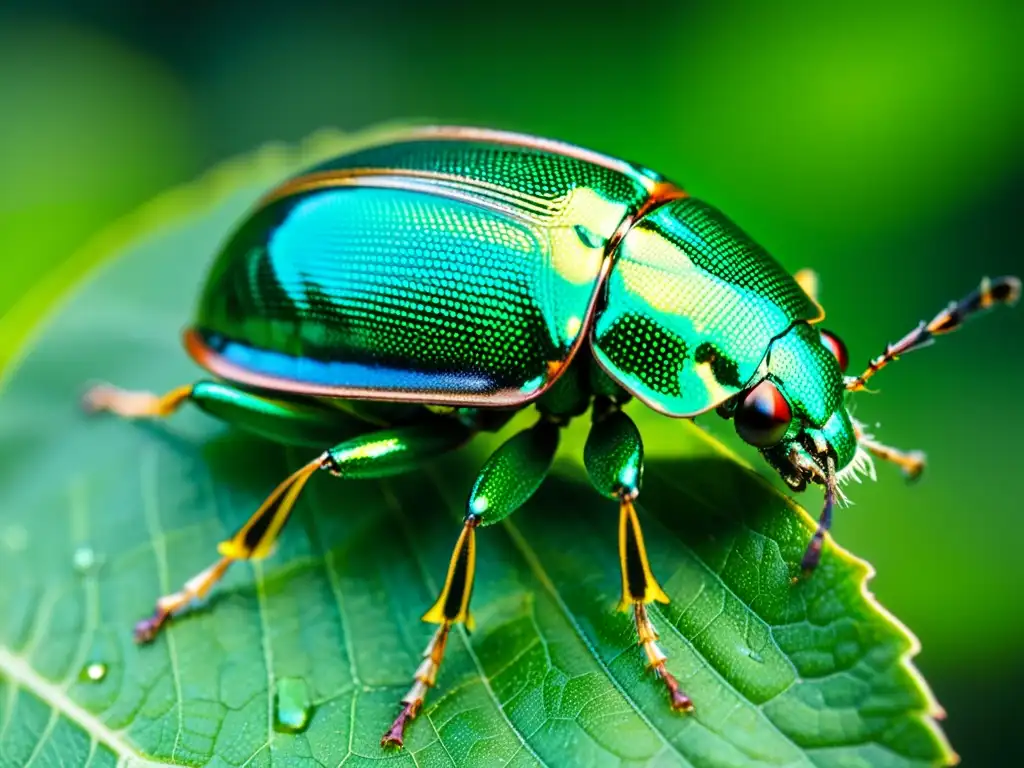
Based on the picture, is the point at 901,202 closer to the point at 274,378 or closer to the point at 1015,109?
the point at 1015,109

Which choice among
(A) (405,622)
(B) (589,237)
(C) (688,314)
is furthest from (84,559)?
(C) (688,314)

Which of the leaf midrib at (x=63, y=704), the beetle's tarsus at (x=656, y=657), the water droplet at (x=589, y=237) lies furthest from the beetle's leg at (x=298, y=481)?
the beetle's tarsus at (x=656, y=657)

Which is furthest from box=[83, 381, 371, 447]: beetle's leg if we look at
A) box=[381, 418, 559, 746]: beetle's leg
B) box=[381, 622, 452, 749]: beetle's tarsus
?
box=[381, 622, 452, 749]: beetle's tarsus

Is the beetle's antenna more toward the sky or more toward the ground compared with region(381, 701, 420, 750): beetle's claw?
more toward the sky

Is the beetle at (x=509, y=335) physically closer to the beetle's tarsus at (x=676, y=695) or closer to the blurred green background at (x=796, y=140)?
the beetle's tarsus at (x=676, y=695)

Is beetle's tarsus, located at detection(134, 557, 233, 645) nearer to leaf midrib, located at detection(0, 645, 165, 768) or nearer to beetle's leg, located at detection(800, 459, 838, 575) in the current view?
leaf midrib, located at detection(0, 645, 165, 768)

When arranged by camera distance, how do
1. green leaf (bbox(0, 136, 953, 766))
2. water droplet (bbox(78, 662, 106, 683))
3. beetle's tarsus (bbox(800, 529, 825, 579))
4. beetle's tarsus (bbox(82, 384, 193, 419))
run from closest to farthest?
green leaf (bbox(0, 136, 953, 766)), beetle's tarsus (bbox(800, 529, 825, 579)), water droplet (bbox(78, 662, 106, 683)), beetle's tarsus (bbox(82, 384, 193, 419))

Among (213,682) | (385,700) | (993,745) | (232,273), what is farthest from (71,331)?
(993,745)

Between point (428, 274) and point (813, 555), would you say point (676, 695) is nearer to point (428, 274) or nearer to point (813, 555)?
point (813, 555)
